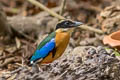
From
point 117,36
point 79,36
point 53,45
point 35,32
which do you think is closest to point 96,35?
point 79,36

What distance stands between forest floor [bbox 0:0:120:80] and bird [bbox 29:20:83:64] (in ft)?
0.52

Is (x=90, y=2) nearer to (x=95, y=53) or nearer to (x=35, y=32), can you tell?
(x=35, y=32)

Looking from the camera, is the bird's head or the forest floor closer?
the forest floor

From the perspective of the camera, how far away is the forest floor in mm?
4973

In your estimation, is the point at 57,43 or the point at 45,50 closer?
the point at 57,43

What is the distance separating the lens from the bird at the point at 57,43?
5016 mm

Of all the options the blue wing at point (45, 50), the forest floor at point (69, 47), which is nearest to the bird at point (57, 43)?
the blue wing at point (45, 50)

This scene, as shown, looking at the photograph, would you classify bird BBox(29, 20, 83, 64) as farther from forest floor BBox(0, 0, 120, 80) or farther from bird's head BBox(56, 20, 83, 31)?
forest floor BBox(0, 0, 120, 80)

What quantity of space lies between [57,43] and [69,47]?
2276 millimetres

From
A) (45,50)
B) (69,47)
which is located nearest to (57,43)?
(45,50)

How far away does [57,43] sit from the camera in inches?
197

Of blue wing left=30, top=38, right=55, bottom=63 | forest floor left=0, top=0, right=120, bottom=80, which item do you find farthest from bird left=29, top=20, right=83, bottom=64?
forest floor left=0, top=0, right=120, bottom=80

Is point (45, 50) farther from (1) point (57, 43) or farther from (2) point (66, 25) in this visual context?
(2) point (66, 25)

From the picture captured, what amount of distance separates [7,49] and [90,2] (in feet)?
13.1
